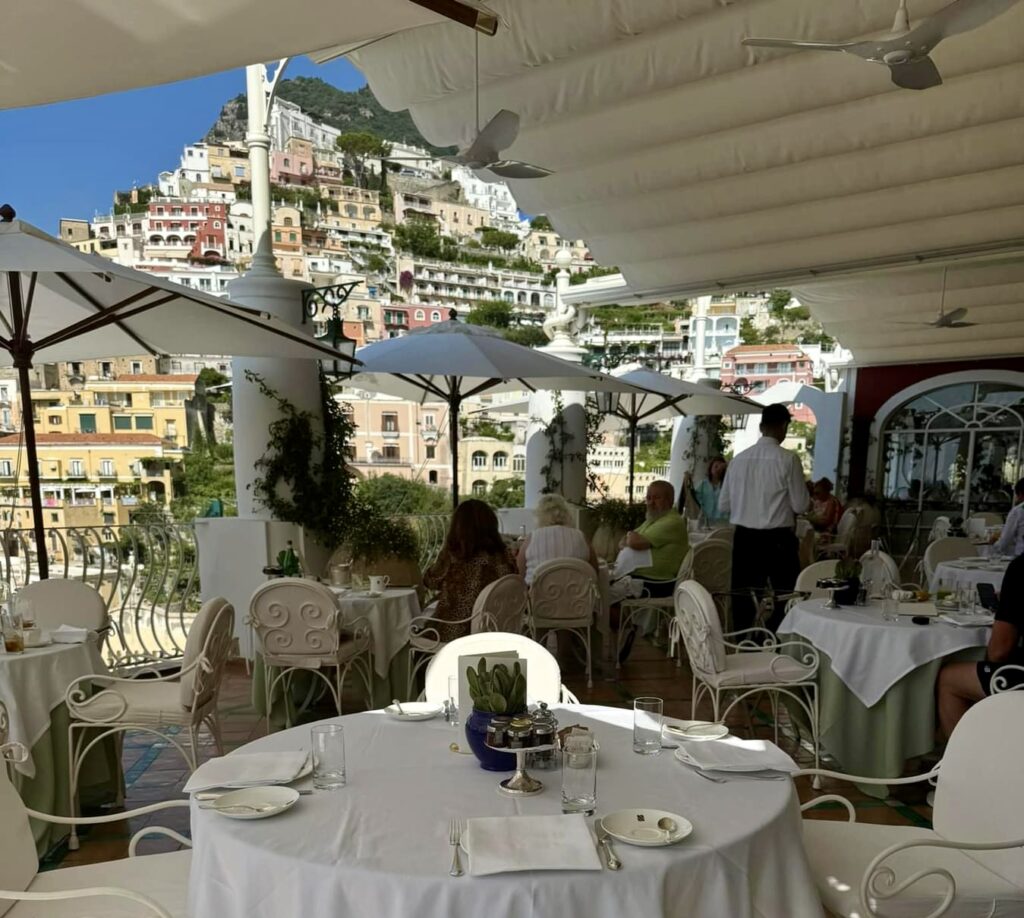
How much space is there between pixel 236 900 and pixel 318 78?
92328mm

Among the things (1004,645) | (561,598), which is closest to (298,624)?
(561,598)

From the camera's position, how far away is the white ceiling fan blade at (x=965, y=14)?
8.39ft

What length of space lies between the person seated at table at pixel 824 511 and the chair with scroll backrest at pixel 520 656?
6.49 meters

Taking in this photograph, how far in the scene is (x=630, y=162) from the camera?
6.00 metres

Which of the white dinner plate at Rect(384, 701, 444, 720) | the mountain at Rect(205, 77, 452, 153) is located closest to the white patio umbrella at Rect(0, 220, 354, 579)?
the white dinner plate at Rect(384, 701, 444, 720)

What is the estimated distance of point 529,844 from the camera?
4.28 ft

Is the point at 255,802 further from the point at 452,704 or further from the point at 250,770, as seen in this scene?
the point at 452,704

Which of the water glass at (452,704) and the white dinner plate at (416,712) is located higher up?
the water glass at (452,704)

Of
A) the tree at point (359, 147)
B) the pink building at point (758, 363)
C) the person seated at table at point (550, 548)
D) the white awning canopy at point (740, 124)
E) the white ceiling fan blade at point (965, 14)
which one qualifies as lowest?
the person seated at table at point (550, 548)

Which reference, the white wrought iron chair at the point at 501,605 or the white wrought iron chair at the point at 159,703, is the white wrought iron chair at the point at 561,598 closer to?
the white wrought iron chair at the point at 501,605

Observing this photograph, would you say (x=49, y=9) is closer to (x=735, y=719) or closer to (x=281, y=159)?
(x=735, y=719)

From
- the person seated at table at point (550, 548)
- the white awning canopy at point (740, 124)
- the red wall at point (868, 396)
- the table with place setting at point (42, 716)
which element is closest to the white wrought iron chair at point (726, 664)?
the person seated at table at point (550, 548)

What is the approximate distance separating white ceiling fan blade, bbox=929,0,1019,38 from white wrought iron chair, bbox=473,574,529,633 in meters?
2.86

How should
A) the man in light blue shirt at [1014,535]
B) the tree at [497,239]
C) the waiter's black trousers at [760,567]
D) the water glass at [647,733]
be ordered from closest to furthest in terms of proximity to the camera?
the water glass at [647,733] < the waiter's black trousers at [760,567] < the man in light blue shirt at [1014,535] < the tree at [497,239]
